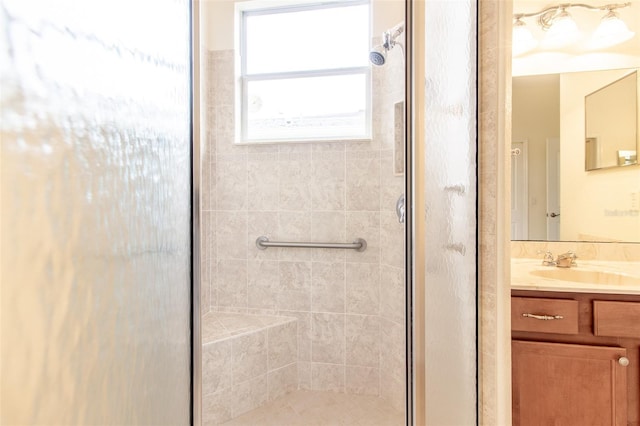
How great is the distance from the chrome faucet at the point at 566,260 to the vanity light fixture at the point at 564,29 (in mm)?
871

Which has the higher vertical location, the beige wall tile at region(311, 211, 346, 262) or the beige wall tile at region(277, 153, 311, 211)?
the beige wall tile at region(277, 153, 311, 211)

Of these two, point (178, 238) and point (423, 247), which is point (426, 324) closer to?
point (423, 247)

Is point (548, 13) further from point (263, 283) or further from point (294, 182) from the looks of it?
point (263, 283)

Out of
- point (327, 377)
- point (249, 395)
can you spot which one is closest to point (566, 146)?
point (327, 377)

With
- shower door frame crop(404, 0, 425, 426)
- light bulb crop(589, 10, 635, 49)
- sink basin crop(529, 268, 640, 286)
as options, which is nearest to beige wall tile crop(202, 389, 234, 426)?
shower door frame crop(404, 0, 425, 426)

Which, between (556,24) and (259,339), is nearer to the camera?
(556,24)

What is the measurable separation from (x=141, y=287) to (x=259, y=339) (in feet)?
5.39

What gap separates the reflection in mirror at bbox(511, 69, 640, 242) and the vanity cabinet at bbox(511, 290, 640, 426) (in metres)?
0.51

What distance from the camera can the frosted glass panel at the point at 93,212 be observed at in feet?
0.91

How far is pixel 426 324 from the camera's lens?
0.95 meters

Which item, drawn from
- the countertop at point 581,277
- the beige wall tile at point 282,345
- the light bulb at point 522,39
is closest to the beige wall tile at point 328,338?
the beige wall tile at point 282,345

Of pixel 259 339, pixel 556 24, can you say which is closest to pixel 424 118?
pixel 556 24

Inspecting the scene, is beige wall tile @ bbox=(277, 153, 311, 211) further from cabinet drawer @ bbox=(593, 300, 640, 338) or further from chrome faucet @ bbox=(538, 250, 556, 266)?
cabinet drawer @ bbox=(593, 300, 640, 338)

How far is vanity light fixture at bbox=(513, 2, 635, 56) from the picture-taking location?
1.52 metres
